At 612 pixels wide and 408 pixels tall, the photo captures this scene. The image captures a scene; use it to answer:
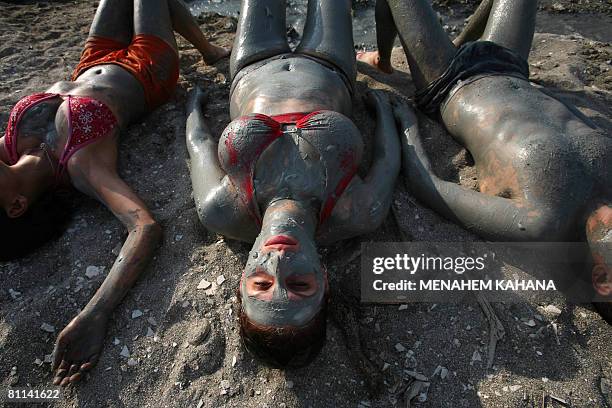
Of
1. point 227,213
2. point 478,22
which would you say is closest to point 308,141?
point 227,213

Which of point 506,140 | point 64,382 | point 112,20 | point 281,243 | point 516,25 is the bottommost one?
point 64,382

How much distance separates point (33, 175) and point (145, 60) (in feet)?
4.08

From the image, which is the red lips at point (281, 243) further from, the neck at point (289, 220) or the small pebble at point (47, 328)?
the small pebble at point (47, 328)

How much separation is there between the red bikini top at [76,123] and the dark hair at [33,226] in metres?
0.19

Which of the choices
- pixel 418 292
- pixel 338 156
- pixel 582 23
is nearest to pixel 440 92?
pixel 338 156

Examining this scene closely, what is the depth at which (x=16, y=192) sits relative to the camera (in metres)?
2.54

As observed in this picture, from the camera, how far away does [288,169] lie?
220 cm

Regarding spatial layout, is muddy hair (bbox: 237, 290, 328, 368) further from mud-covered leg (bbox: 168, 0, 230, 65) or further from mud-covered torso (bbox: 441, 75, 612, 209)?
mud-covered leg (bbox: 168, 0, 230, 65)

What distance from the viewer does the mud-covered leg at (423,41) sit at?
3.12 m

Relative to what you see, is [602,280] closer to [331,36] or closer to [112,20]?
[331,36]

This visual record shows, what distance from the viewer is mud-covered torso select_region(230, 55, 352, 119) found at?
2543mm

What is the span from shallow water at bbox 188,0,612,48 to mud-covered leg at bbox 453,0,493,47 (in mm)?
1420

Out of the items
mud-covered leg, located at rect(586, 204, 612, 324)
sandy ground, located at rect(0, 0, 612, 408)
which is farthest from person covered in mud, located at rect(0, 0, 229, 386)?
mud-covered leg, located at rect(586, 204, 612, 324)

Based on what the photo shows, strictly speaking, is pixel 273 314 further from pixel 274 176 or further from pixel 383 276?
pixel 383 276
